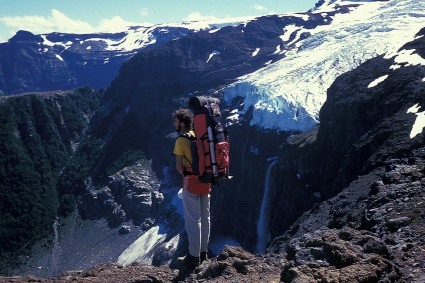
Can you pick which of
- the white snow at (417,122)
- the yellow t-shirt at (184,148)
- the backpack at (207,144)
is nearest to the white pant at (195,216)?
the backpack at (207,144)

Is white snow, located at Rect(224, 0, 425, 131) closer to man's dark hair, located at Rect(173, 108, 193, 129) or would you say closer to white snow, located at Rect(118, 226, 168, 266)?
white snow, located at Rect(118, 226, 168, 266)

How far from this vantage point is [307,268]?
10.7 metres

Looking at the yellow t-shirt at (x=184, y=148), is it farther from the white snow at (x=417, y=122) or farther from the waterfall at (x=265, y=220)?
the waterfall at (x=265, y=220)

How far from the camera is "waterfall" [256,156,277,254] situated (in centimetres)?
6712

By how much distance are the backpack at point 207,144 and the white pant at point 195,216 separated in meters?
0.68

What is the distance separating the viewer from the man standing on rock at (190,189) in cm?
1266

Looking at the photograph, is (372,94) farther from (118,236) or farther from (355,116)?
(118,236)

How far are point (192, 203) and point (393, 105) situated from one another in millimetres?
40879

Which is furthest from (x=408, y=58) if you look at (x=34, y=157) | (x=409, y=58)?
(x=34, y=157)

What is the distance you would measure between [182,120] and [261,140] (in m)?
77.0

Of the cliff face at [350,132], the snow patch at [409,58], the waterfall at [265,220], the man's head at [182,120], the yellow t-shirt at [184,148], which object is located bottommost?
the waterfall at [265,220]

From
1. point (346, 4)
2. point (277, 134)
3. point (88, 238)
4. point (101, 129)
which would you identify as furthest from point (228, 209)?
point (346, 4)

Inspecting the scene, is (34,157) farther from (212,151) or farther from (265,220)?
(212,151)

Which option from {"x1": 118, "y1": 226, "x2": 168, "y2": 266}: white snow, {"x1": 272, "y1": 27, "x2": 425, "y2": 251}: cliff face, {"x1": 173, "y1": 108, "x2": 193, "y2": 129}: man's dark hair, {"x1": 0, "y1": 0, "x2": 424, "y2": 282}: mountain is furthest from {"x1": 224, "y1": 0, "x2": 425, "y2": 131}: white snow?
{"x1": 173, "y1": 108, "x2": 193, "y2": 129}: man's dark hair
